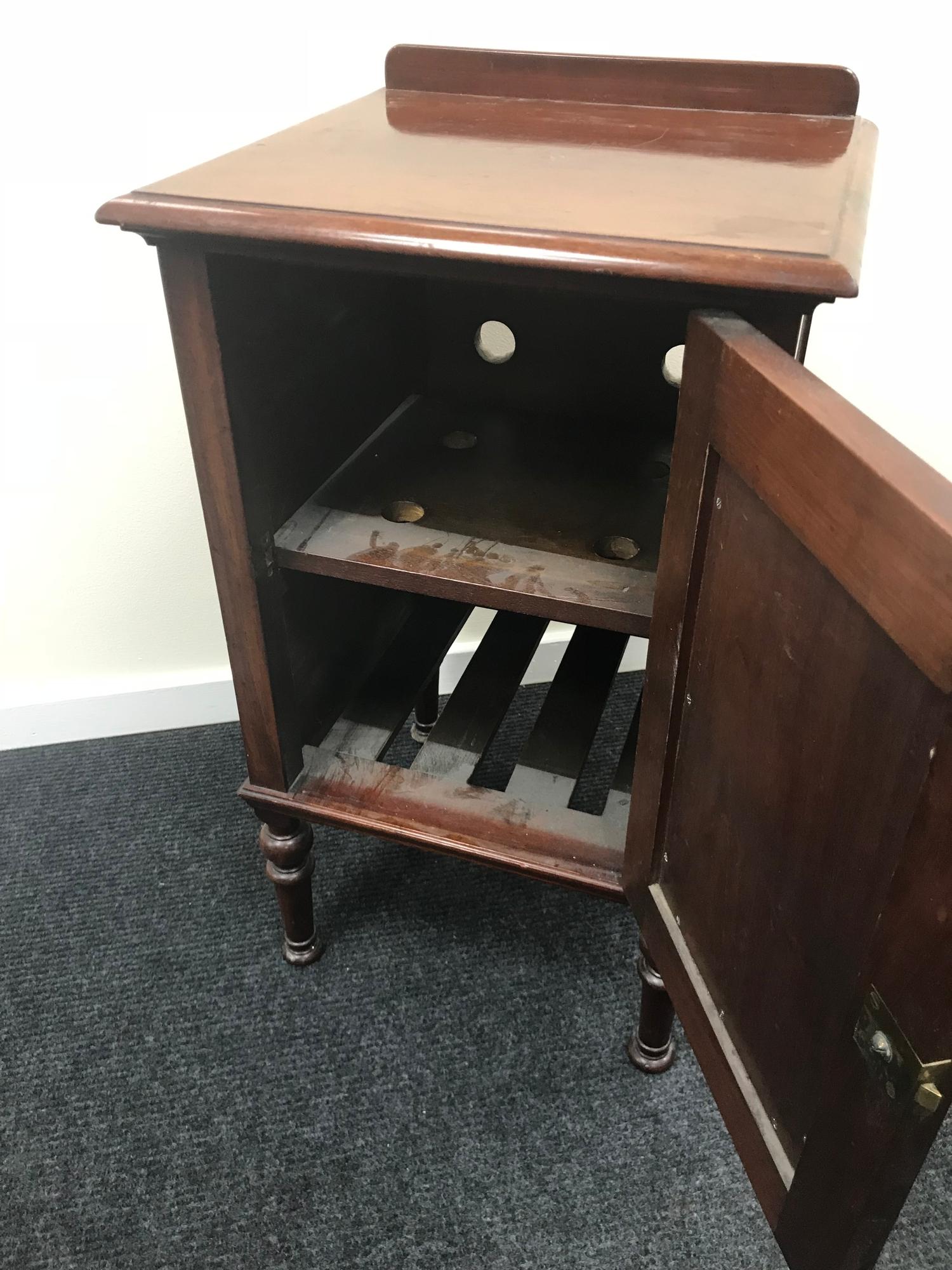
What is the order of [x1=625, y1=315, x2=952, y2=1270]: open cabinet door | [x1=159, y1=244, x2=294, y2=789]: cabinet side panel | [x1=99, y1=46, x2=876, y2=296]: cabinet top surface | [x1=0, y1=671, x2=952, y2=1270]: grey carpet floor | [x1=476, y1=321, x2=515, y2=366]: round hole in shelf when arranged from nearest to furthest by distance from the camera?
[x1=625, y1=315, x2=952, y2=1270]: open cabinet door, [x1=99, y1=46, x2=876, y2=296]: cabinet top surface, [x1=159, y1=244, x2=294, y2=789]: cabinet side panel, [x1=0, y1=671, x2=952, y2=1270]: grey carpet floor, [x1=476, y1=321, x2=515, y2=366]: round hole in shelf

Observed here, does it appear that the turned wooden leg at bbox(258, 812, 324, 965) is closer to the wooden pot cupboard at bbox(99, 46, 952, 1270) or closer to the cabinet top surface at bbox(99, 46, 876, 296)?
the wooden pot cupboard at bbox(99, 46, 952, 1270)

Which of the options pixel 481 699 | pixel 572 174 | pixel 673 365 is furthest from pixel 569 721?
pixel 572 174

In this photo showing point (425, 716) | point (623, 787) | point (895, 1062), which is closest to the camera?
point (895, 1062)

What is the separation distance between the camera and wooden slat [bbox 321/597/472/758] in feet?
3.03

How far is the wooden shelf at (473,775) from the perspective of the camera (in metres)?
0.82

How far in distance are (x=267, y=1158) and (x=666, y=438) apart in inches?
31.4

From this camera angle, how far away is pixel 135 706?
1379 millimetres

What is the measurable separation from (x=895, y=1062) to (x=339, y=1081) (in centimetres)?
69

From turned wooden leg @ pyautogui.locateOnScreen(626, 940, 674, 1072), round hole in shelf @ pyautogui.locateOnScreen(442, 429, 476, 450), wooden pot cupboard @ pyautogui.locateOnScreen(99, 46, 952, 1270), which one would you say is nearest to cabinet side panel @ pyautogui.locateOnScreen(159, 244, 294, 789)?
wooden pot cupboard @ pyautogui.locateOnScreen(99, 46, 952, 1270)

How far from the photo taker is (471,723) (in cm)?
96

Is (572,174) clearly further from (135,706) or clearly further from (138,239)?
(135,706)

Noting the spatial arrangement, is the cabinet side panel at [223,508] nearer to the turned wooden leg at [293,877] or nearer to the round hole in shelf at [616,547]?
the turned wooden leg at [293,877]

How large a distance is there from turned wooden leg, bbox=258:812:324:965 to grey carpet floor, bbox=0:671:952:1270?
0.12 ft

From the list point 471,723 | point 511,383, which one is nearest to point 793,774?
point 471,723
